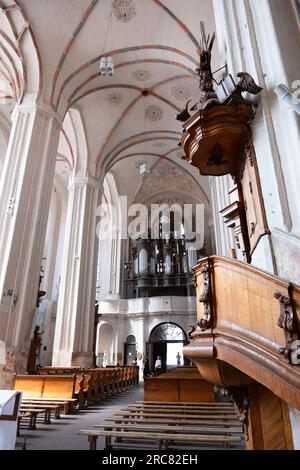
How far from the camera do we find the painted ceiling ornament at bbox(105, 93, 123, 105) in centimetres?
1236

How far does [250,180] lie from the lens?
342 centimetres

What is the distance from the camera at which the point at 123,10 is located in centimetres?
957

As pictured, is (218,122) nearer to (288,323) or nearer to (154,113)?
(288,323)

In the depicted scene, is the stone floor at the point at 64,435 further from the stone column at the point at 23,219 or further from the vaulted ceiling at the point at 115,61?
the vaulted ceiling at the point at 115,61

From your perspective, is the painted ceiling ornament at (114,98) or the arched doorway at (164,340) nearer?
the painted ceiling ornament at (114,98)

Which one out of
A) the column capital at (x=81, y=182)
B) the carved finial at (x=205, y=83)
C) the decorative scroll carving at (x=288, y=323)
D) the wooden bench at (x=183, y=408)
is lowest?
the wooden bench at (x=183, y=408)

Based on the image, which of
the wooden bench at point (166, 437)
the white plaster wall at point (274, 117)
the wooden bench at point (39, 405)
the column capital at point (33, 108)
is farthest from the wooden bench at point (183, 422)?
the column capital at point (33, 108)

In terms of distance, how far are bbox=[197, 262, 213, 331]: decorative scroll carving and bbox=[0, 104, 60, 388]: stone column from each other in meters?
5.41

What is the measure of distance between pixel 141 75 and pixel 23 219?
290 inches

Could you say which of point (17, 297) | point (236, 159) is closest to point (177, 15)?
point (236, 159)

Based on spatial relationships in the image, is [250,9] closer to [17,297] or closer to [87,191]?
[17,297]

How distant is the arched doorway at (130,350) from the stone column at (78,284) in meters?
5.61

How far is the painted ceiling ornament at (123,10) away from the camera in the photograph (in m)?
9.44

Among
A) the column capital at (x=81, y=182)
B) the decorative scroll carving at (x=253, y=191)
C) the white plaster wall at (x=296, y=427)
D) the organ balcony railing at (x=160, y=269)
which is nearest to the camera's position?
the white plaster wall at (x=296, y=427)
